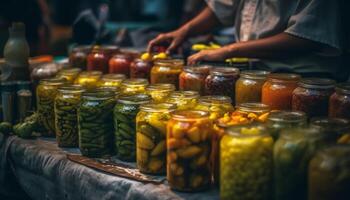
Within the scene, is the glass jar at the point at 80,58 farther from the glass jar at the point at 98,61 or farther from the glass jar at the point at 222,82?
the glass jar at the point at 222,82

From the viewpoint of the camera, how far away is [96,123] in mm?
1921

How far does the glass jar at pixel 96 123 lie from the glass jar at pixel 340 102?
0.84 meters

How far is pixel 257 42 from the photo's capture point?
236 centimetres

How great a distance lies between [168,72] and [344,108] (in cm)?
89

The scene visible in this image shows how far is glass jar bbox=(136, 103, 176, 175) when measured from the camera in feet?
5.48

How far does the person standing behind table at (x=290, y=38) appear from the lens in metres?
2.24

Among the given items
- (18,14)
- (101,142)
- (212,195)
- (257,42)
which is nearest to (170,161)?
(212,195)

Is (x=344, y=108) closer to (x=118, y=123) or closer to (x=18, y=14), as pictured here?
(x=118, y=123)

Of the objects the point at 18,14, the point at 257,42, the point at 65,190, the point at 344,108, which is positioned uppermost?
the point at 18,14

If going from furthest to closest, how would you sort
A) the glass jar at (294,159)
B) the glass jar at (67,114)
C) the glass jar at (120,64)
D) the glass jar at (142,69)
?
1. the glass jar at (120,64)
2. the glass jar at (142,69)
3. the glass jar at (67,114)
4. the glass jar at (294,159)

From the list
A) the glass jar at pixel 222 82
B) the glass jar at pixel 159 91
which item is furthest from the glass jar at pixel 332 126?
the glass jar at pixel 159 91

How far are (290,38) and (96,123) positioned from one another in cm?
100

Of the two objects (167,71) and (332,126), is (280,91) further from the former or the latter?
(167,71)

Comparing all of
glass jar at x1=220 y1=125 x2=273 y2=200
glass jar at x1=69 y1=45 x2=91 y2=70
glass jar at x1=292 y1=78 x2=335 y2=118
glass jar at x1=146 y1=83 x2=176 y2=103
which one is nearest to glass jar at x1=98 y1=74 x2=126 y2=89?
glass jar at x1=146 y1=83 x2=176 y2=103
